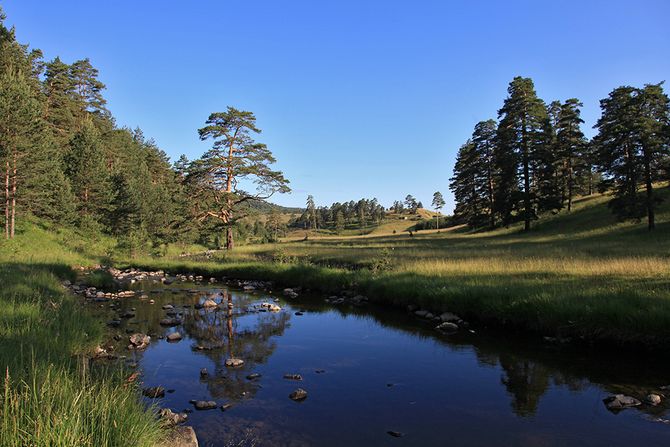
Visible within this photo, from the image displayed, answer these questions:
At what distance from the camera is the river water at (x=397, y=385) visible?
6.79m

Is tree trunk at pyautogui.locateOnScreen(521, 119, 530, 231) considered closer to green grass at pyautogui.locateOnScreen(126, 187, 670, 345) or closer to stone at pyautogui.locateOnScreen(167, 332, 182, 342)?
green grass at pyautogui.locateOnScreen(126, 187, 670, 345)

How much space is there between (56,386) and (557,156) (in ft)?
188

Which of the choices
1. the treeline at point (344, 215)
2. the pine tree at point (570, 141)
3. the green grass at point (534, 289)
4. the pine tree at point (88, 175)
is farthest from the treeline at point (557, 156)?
the treeline at point (344, 215)

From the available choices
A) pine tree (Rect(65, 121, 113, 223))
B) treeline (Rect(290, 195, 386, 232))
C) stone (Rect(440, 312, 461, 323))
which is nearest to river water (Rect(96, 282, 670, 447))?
stone (Rect(440, 312, 461, 323))

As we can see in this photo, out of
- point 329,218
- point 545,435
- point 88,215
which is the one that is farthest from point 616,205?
point 329,218

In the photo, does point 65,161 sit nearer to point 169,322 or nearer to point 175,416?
point 169,322

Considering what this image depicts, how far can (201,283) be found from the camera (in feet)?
90.6

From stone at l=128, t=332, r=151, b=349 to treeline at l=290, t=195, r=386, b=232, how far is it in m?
138

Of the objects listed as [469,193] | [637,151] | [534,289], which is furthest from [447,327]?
[469,193]

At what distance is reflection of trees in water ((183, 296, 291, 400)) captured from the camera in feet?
29.6

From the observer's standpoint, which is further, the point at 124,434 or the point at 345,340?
the point at 345,340

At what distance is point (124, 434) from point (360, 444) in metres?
3.74

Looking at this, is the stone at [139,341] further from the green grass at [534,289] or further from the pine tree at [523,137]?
the pine tree at [523,137]

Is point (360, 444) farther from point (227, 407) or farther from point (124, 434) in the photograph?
point (124, 434)
